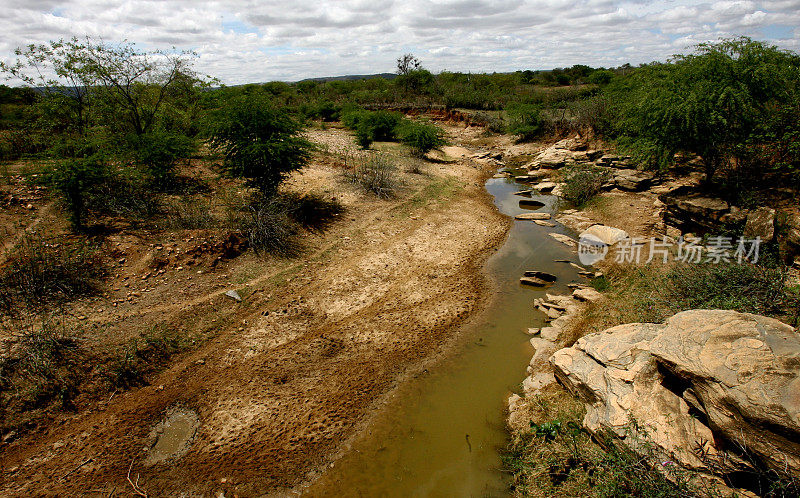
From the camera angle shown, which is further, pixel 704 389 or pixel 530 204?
pixel 530 204

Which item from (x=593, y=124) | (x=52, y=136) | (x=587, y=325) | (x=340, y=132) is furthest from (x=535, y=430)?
(x=340, y=132)

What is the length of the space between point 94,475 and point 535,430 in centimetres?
642

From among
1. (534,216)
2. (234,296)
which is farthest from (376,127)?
(234,296)

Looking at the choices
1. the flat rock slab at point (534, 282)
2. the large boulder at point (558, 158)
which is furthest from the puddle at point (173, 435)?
the large boulder at point (558, 158)

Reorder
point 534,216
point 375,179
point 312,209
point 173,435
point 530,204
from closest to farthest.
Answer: point 173,435 → point 312,209 → point 534,216 → point 375,179 → point 530,204

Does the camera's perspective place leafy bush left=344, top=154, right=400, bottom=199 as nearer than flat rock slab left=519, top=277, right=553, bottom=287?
No

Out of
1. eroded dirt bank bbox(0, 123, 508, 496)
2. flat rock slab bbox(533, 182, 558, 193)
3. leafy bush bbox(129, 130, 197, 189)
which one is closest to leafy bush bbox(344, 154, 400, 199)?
eroded dirt bank bbox(0, 123, 508, 496)

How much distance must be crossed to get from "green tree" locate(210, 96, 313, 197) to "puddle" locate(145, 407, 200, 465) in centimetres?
821

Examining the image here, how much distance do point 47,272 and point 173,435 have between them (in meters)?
5.18

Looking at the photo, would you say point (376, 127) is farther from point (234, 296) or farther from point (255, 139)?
point (234, 296)

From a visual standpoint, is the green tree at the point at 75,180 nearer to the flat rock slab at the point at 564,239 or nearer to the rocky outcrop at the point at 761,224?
the flat rock slab at the point at 564,239

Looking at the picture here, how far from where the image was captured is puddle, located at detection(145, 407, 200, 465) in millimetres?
5510

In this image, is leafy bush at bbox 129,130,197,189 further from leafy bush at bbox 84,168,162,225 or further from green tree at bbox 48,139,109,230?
green tree at bbox 48,139,109,230

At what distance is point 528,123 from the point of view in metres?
28.0
